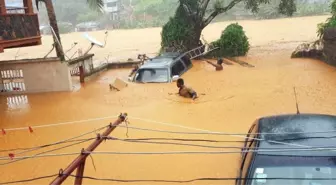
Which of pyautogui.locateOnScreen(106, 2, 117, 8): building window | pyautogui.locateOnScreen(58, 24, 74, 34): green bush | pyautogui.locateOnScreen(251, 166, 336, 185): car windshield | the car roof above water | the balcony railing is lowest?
pyautogui.locateOnScreen(58, 24, 74, 34): green bush

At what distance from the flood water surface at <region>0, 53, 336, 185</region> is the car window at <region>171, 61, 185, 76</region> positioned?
0.42 m

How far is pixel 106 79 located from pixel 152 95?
552cm

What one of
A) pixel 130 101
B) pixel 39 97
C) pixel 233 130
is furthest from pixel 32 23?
pixel 233 130

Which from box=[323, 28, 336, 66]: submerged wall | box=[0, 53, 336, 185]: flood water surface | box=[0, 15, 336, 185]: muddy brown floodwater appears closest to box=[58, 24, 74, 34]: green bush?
box=[0, 15, 336, 185]: muddy brown floodwater

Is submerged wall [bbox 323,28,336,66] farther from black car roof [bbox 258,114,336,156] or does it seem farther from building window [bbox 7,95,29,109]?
building window [bbox 7,95,29,109]

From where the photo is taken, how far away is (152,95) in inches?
525

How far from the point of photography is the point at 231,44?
22.3m

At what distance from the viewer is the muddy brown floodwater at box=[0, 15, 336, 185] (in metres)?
7.52

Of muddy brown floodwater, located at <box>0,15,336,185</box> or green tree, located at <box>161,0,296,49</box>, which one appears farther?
green tree, located at <box>161,0,296,49</box>

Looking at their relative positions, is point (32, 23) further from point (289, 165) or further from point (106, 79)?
point (289, 165)

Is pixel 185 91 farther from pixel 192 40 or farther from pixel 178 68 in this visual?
pixel 192 40

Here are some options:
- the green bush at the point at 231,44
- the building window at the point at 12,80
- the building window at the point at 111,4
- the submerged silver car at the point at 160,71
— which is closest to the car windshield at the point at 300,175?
the submerged silver car at the point at 160,71

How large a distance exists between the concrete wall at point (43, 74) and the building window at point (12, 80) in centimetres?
19

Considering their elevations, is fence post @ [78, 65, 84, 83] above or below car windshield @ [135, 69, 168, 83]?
below
